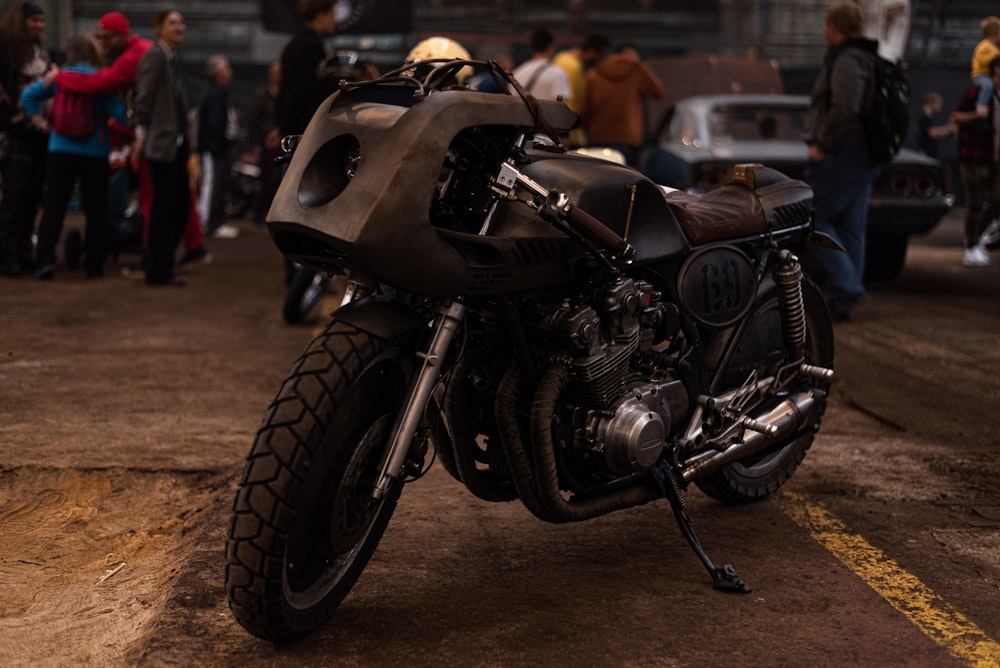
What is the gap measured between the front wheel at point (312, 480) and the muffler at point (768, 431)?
1107 millimetres

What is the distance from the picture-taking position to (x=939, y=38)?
931 inches

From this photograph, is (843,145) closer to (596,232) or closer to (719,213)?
(719,213)

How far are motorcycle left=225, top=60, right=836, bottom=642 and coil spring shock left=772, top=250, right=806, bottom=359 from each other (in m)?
0.22

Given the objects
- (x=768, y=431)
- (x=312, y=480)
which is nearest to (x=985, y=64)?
(x=768, y=431)

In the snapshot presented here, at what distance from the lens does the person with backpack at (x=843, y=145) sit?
8.63 m

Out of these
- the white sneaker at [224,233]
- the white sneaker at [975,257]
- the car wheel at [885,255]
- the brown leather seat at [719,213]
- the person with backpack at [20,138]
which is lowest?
the white sneaker at [224,233]

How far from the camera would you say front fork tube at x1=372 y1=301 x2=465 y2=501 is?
132 inches

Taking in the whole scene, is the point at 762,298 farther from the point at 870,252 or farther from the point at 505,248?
the point at 870,252

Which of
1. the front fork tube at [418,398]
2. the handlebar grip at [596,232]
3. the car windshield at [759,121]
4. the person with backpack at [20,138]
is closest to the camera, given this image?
the front fork tube at [418,398]

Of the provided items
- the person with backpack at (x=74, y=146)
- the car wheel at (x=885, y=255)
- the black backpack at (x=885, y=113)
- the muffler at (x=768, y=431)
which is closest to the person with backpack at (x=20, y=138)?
the person with backpack at (x=74, y=146)

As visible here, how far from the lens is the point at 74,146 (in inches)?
408

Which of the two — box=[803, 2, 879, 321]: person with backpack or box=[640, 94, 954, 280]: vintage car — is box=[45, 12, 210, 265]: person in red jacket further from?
box=[803, 2, 879, 321]: person with backpack

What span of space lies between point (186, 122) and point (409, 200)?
7.47 meters

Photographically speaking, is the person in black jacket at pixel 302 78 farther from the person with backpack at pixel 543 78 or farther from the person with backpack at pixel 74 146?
the person with backpack at pixel 74 146
